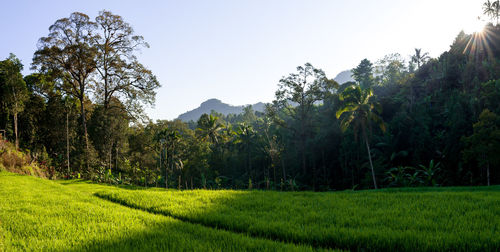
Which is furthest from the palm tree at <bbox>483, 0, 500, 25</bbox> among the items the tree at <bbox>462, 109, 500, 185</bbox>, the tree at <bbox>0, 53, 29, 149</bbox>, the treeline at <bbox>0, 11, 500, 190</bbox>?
the tree at <bbox>0, 53, 29, 149</bbox>

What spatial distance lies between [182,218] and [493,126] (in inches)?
1086

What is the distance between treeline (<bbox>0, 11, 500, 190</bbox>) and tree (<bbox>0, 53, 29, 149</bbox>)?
0.34 feet

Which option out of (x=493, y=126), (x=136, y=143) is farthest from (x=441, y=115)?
(x=136, y=143)

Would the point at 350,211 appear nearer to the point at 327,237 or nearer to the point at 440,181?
the point at 327,237

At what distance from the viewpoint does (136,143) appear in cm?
3719

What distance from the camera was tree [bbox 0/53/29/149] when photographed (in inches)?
1122

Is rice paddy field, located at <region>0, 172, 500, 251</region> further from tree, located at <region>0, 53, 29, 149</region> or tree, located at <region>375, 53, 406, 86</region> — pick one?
tree, located at <region>375, 53, 406, 86</region>

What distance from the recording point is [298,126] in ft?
152

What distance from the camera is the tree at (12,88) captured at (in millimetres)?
28500

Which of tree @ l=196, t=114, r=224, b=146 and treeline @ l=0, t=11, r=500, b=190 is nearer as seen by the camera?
treeline @ l=0, t=11, r=500, b=190

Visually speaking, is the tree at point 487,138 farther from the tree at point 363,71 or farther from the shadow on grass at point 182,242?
the tree at point 363,71

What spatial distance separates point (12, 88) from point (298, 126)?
36.4 metres

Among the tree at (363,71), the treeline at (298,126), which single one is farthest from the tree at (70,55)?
the tree at (363,71)

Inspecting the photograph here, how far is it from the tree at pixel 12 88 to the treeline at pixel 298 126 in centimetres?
11
